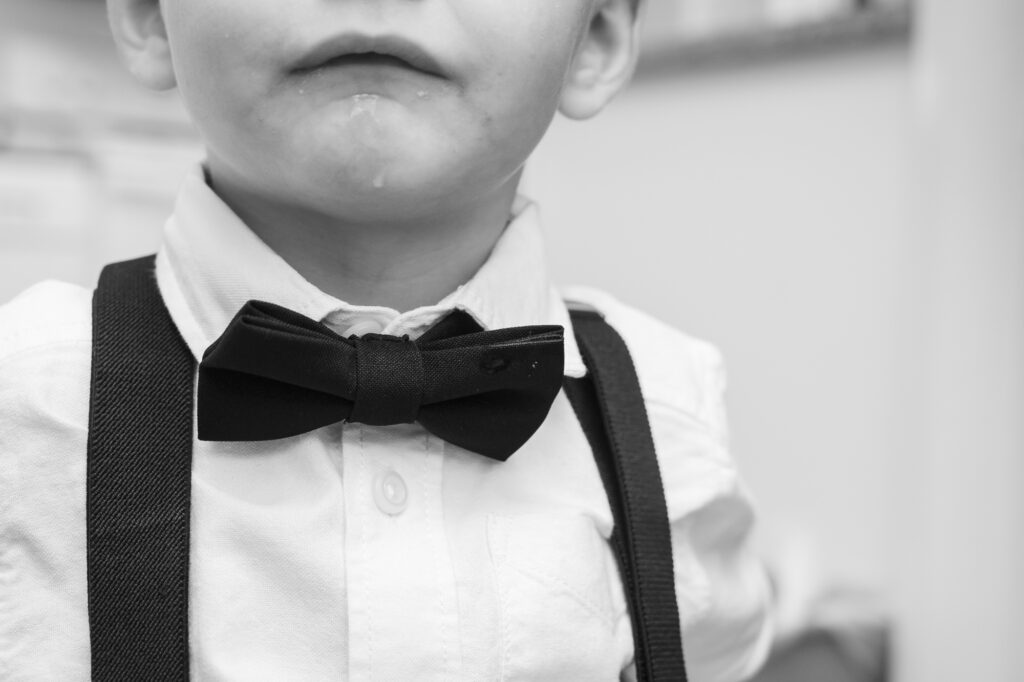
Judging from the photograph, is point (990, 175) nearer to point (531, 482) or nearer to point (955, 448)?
point (955, 448)

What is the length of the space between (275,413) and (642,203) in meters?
1.10

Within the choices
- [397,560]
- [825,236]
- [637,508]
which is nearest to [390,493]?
[397,560]

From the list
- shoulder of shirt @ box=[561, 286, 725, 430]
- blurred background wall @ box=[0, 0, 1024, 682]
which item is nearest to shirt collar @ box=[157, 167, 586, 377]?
shoulder of shirt @ box=[561, 286, 725, 430]

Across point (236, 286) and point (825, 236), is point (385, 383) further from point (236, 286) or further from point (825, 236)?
point (825, 236)

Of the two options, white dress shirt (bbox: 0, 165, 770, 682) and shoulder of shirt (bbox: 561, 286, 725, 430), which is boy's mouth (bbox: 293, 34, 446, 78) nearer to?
white dress shirt (bbox: 0, 165, 770, 682)

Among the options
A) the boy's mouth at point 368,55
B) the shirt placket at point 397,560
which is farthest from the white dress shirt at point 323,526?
the boy's mouth at point 368,55

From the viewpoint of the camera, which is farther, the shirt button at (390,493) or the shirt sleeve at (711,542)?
the shirt sleeve at (711,542)

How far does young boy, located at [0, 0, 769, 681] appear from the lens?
1.60 feet

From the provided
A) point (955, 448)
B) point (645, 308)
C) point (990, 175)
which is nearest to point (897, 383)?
point (955, 448)

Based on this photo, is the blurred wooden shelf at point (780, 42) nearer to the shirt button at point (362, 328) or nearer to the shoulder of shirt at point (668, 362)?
the shoulder of shirt at point (668, 362)

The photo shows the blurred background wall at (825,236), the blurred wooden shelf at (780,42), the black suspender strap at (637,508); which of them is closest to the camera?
the black suspender strap at (637,508)

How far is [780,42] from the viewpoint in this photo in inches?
52.9

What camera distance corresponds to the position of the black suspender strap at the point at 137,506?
0.47m

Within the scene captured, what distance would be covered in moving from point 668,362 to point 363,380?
243mm
